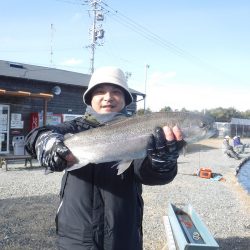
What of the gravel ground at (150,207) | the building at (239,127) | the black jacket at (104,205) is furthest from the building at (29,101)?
the building at (239,127)

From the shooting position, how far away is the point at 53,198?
11.0 m

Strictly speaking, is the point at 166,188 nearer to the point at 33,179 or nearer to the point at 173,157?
the point at 33,179

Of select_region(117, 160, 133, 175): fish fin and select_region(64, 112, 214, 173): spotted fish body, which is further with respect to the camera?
select_region(64, 112, 214, 173): spotted fish body

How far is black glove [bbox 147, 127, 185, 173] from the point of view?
3150 millimetres

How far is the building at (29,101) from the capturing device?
20531 mm

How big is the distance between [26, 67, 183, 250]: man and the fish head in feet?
0.54

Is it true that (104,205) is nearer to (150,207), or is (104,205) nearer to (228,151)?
(150,207)

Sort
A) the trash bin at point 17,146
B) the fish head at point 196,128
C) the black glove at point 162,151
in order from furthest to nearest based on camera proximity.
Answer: the trash bin at point 17,146
the fish head at point 196,128
the black glove at point 162,151

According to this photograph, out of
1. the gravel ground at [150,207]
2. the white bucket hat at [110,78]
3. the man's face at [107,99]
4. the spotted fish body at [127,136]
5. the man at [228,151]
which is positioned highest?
the white bucket hat at [110,78]

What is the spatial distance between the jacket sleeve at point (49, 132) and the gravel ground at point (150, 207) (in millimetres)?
4180

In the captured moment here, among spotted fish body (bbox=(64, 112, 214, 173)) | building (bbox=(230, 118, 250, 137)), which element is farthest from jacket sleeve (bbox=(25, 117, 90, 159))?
building (bbox=(230, 118, 250, 137))

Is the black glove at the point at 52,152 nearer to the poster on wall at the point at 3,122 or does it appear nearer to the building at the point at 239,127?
the poster on wall at the point at 3,122

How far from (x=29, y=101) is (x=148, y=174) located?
19531 millimetres

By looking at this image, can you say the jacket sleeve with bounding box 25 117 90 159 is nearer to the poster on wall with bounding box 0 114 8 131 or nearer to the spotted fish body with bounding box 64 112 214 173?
the spotted fish body with bounding box 64 112 214 173
